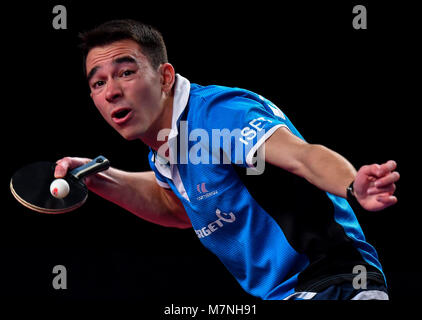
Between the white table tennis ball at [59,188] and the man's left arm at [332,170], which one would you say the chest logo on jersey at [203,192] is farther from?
the white table tennis ball at [59,188]

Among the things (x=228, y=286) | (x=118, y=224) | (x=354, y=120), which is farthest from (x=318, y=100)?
(x=118, y=224)

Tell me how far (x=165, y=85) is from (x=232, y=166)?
43 centimetres

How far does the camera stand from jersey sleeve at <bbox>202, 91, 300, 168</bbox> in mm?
Result: 1603

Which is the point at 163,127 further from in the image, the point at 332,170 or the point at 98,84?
the point at 332,170

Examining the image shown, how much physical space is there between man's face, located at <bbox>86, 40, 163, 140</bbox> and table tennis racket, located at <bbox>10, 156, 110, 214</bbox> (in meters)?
0.27

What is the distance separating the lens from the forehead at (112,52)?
1.96 meters

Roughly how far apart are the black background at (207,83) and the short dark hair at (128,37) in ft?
3.43

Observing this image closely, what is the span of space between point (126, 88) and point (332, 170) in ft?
2.66

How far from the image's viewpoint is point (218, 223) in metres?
1.87

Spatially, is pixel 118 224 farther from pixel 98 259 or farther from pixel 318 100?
pixel 318 100

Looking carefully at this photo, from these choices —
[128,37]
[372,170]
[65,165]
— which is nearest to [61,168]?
[65,165]

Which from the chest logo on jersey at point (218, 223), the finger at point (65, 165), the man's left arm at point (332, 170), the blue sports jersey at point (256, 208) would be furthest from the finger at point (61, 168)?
the man's left arm at point (332, 170)

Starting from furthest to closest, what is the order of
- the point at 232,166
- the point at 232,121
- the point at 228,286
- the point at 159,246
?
1. the point at 159,246
2. the point at 228,286
3. the point at 232,166
4. the point at 232,121

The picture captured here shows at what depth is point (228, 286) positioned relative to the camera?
9.56 feet
